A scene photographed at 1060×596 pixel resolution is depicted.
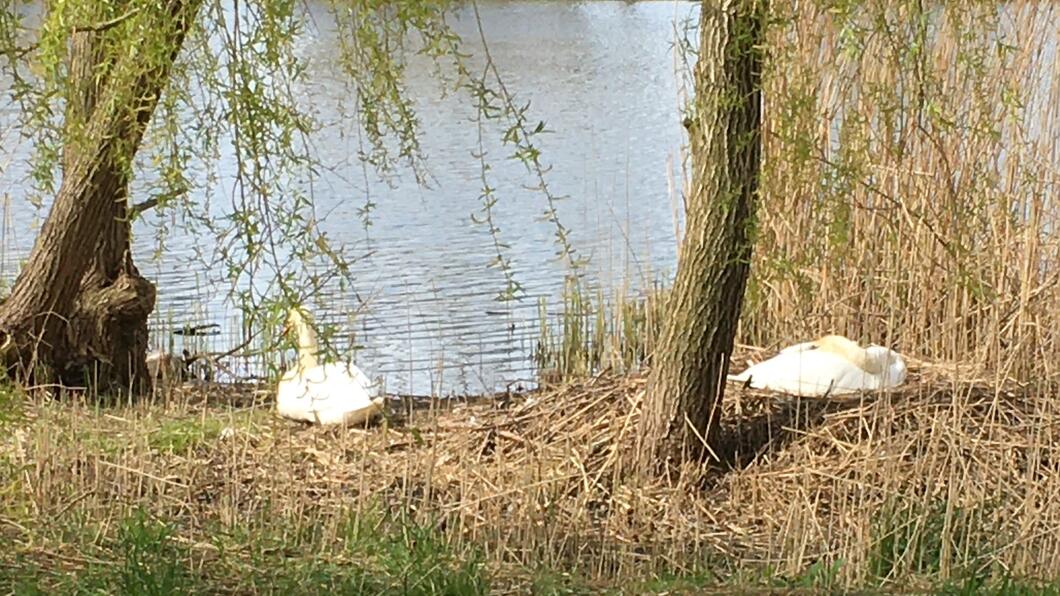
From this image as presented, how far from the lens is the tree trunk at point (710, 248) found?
12.1ft

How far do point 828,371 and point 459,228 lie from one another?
424cm

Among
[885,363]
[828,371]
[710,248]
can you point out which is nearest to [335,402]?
[710,248]

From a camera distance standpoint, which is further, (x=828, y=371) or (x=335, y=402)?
(x=335, y=402)

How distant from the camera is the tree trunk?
3.70 m

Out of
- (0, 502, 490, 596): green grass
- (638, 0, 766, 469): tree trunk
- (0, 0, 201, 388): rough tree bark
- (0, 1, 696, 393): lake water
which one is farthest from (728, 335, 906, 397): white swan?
(0, 0, 201, 388): rough tree bark

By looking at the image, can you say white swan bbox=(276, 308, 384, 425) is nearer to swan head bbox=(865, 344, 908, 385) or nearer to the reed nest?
the reed nest

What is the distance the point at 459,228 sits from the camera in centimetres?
843

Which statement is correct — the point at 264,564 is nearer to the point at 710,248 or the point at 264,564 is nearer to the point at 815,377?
the point at 710,248

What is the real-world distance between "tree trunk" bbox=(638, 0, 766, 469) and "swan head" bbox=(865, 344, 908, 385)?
0.68 m

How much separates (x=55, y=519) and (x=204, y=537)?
0.40 m

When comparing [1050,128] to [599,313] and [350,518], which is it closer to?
[599,313]

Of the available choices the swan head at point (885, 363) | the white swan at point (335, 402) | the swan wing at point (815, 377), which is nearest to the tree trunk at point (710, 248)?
the swan wing at point (815, 377)

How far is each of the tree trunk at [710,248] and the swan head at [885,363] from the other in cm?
68

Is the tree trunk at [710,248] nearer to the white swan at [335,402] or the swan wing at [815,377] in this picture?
the swan wing at [815,377]
